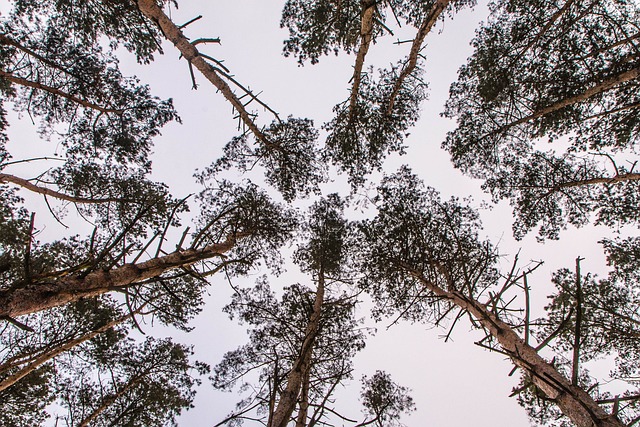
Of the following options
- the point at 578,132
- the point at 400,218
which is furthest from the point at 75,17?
the point at 578,132

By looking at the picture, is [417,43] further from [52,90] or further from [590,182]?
[52,90]

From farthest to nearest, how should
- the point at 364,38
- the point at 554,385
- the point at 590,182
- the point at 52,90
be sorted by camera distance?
1. the point at 590,182
2. the point at 52,90
3. the point at 364,38
4. the point at 554,385

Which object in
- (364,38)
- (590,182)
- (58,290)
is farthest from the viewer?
(590,182)

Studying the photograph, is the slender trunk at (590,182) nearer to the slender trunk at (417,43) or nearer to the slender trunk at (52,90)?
the slender trunk at (417,43)

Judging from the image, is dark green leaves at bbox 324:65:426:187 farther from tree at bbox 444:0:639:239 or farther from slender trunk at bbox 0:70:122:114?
slender trunk at bbox 0:70:122:114

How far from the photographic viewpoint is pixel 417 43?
6066 millimetres

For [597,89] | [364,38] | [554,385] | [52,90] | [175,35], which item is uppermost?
[597,89]

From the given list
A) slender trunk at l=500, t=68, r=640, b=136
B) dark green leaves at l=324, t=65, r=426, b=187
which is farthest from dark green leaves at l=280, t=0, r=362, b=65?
slender trunk at l=500, t=68, r=640, b=136

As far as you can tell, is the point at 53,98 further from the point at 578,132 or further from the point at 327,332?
the point at 578,132

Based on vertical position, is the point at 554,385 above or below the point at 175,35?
below

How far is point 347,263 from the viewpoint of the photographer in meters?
11.4

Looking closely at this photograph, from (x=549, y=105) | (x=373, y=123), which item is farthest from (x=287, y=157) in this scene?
(x=549, y=105)

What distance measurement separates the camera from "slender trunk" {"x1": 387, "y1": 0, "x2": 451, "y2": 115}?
5.32 m

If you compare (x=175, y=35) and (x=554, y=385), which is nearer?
(x=554, y=385)
